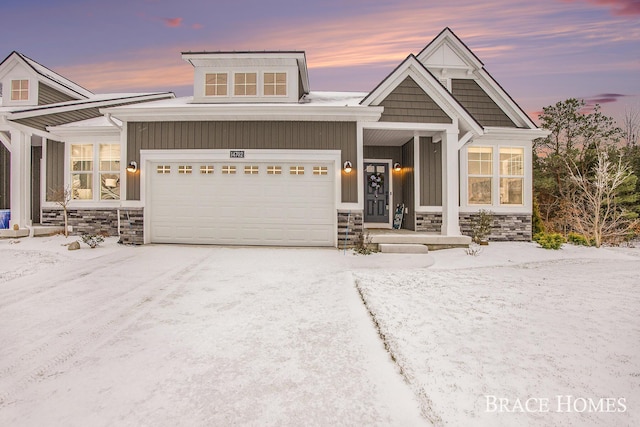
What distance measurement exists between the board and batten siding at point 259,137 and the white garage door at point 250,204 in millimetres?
520

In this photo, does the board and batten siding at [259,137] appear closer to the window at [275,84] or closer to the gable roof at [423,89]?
the gable roof at [423,89]

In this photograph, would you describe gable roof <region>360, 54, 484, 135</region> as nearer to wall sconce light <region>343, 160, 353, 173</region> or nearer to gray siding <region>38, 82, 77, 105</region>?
wall sconce light <region>343, 160, 353, 173</region>

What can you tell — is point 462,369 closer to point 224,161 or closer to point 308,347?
point 308,347

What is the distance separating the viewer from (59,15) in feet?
42.7

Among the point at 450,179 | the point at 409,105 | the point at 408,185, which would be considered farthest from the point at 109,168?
the point at 450,179

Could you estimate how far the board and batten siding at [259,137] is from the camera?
834cm

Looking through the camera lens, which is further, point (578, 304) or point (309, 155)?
point (309, 155)

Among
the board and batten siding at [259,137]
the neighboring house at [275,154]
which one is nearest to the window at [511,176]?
the neighboring house at [275,154]

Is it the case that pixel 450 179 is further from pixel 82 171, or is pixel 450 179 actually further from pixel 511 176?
pixel 82 171

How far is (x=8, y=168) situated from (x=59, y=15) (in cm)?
732

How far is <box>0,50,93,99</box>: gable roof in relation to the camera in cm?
1118

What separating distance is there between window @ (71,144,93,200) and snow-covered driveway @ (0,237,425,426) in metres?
5.90

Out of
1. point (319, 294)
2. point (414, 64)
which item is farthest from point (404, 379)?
point (414, 64)

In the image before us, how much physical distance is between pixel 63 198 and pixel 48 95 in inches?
213
